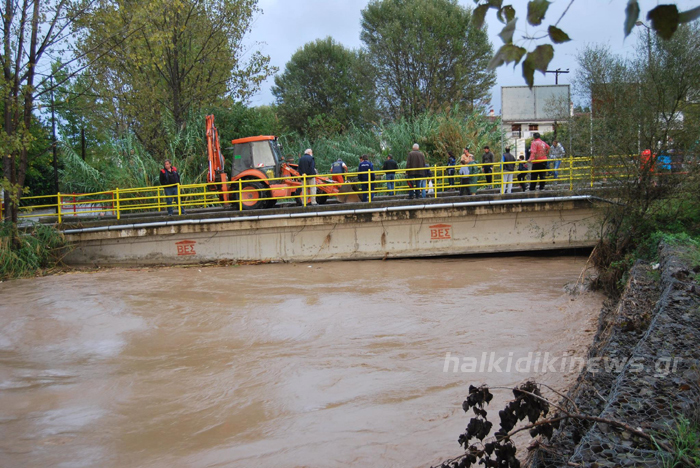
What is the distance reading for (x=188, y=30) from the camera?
22656 millimetres

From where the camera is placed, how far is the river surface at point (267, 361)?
5.03 metres

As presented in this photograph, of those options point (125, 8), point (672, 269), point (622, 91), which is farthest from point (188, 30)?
point (672, 269)

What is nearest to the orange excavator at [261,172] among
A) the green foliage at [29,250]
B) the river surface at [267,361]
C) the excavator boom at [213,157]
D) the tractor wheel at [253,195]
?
the tractor wheel at [253,195]

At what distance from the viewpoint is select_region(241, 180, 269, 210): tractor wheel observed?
15.7 meters

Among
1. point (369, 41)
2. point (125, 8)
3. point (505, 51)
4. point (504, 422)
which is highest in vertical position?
point (369, 41)

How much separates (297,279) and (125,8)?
30.1 feet

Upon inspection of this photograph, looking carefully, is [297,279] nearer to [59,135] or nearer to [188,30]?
[188,30]

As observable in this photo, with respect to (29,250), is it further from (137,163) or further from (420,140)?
(420,140)

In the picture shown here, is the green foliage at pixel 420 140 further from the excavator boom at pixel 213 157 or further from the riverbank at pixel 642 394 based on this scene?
the riverbank at pixel 642 394

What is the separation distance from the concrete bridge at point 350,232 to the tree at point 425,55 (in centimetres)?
1750

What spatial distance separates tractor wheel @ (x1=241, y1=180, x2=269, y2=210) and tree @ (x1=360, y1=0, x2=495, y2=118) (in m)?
17.2

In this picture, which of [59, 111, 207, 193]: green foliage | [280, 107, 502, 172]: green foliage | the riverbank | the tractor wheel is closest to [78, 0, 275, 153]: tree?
[59, 111, 207, 193]: green foliage

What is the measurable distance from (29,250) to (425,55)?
2334cm

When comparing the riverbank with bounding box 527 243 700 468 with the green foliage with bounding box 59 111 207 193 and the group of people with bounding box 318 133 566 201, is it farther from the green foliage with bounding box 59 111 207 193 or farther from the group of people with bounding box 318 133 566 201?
the green foliage with bounding box 59 111 207 193
